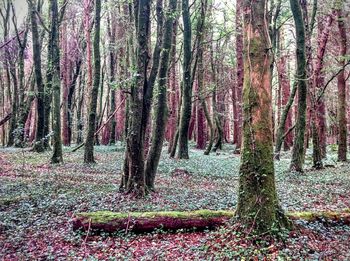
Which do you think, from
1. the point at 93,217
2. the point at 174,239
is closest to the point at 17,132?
the point at 93,217

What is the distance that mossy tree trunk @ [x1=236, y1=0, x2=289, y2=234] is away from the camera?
19.4 feet

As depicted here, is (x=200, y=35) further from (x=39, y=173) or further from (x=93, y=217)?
(x=93, y=217)

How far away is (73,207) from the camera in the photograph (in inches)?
333

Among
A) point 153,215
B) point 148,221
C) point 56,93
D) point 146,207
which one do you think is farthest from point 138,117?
point 56,93

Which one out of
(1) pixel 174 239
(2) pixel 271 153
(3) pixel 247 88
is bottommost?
(1) pixel 174 239

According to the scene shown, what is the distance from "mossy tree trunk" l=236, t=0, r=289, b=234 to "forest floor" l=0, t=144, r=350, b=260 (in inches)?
18.0

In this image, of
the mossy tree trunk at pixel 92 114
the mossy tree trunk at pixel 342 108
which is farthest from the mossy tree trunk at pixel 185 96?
the mossy tree trunk at pixel 342 108

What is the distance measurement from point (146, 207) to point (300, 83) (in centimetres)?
819

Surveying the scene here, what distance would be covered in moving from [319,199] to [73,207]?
19.5ft

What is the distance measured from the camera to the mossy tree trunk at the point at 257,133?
5.90m

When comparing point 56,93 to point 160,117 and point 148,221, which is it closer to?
point 160,117

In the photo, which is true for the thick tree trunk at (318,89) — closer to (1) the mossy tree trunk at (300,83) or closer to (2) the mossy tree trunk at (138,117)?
(1) the mossy tree trunk at (300,83)

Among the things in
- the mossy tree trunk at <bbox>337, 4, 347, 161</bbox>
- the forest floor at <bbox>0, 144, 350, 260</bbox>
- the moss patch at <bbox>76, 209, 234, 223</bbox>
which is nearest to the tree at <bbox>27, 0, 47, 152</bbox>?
the forest floor at <bbox>0, 144, 350, 260</bbox>

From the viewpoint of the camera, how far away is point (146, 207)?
817 centimetres
